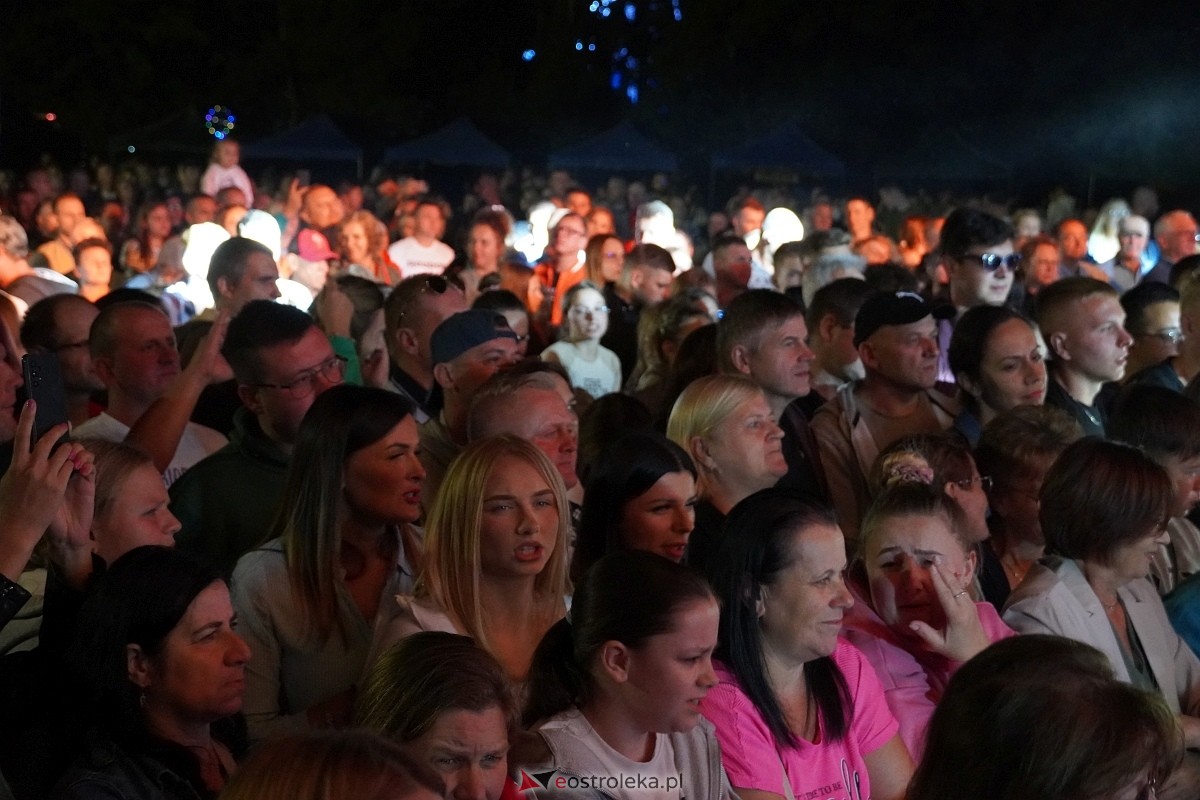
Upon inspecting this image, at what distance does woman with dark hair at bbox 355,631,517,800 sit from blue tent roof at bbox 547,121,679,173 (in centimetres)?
1867

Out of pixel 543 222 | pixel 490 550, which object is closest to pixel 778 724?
pixel 490 550

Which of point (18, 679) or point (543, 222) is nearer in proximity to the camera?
point (18, 679)

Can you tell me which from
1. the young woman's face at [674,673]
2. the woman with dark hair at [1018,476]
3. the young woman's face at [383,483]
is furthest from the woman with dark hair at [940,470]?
the young woman's face at [674,673]

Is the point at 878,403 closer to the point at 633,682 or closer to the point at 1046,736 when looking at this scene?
the point at 633,682

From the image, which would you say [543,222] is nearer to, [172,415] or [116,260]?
[116,260]

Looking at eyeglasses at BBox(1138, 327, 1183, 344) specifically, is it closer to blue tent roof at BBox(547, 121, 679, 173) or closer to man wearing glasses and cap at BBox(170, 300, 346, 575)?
man wearing glasses and cap at BBox(170, 300, 346, 575)

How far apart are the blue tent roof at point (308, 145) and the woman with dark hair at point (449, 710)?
17886mm

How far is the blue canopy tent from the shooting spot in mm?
20375

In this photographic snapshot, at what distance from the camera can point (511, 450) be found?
405 centimetres

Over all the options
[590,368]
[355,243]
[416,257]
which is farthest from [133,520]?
[416,257]

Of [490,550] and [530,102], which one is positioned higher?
[530,102]

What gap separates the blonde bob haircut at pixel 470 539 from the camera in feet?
12.8

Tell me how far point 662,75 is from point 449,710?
23.0m

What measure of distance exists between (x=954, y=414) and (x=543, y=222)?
25.1 feet
